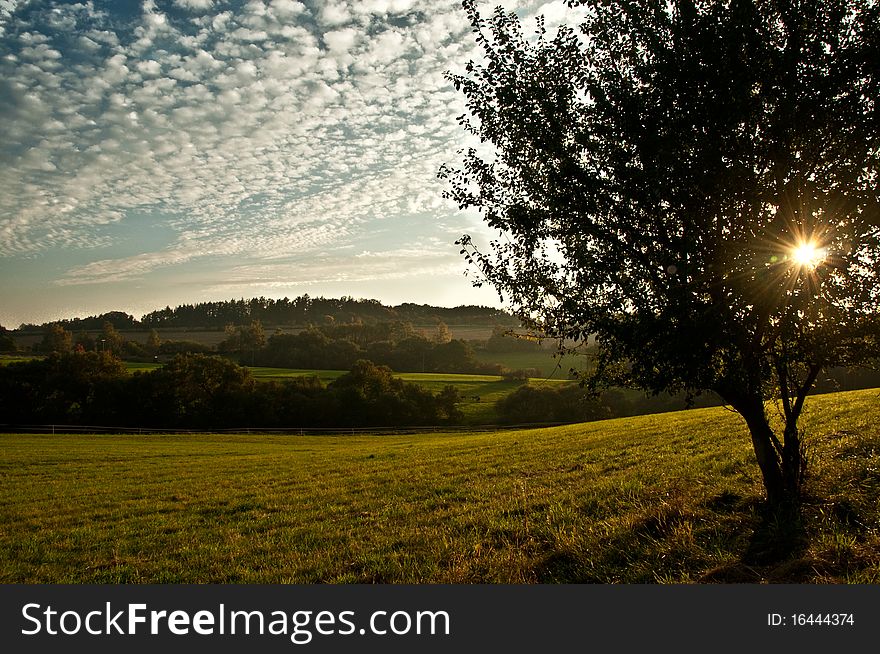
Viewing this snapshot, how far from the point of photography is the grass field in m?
8.62

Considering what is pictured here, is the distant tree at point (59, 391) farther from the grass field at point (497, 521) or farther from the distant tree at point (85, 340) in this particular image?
the distant tree at point (85, 340)

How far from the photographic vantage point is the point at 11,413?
7694 centimetres

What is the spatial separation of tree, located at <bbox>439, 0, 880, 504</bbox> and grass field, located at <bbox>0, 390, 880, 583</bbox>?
7.13 ft

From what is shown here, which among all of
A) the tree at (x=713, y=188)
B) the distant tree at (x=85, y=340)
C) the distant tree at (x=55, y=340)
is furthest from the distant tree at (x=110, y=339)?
the tree at (x=713, y=188)

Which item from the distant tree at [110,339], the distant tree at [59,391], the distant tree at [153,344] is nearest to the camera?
the distant tree at [59,391]

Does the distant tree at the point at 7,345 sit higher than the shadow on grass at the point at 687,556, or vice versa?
the distant tree at the point at 7,345

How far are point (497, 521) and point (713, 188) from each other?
789 centimetres

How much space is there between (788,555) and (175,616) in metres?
8.81

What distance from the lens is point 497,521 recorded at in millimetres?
12266

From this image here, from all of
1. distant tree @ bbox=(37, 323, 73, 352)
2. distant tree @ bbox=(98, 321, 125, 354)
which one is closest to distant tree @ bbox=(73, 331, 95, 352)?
distant tree @ bbox=(98, 321, 125, 354)

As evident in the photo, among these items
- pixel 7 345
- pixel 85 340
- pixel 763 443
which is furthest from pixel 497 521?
pixel 85 340

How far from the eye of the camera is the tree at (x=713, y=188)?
344 inches

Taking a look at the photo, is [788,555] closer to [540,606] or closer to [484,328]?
[540,606]

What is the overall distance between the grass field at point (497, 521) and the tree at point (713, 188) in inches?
85.6
